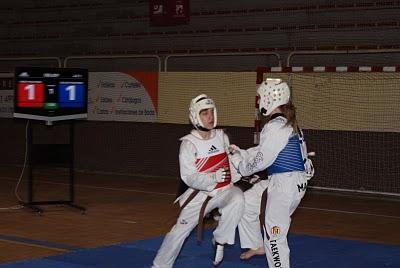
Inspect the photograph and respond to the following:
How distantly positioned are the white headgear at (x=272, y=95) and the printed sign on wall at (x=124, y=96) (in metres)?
9.70

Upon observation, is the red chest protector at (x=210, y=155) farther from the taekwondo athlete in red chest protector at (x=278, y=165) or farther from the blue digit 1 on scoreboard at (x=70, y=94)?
the blue digit 1 on scoreboard at (x=70, y=94)

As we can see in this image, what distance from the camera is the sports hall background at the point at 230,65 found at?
13.5 meters

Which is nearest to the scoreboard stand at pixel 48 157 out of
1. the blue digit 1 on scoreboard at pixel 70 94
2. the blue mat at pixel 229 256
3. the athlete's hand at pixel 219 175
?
the blue digit 1 on scoreboard at pixel 70 94

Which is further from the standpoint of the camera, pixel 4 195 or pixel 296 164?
pixel 4 195

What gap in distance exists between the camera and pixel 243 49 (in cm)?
1706

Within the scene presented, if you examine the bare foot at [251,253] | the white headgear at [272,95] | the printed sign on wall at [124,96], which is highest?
the white headgear at [272,95]

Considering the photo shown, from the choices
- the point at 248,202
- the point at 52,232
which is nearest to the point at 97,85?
the point at 52,232

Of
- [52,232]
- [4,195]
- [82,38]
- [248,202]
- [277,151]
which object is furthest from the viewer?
[82,38]

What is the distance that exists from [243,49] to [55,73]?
22.2 ft

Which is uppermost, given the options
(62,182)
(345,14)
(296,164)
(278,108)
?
(345,14)

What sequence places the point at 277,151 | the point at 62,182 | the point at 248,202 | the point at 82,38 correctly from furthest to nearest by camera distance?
the point at 82,38 < the point at 62,182 < the point at 248,202 < the point at 277,151

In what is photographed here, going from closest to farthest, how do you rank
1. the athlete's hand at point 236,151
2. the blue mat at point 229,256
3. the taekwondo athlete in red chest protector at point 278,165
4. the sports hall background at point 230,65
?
the taekwondo athlete in red chest protector at point 278,165
the athlete's hand at point 236,151
the blue mat at point 229,256
the sports hall background at point 230,65

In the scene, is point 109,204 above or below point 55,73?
below

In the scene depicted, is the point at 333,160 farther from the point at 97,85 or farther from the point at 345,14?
the point at 97,85
